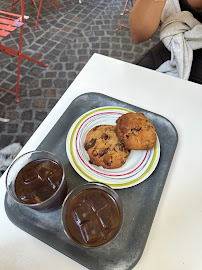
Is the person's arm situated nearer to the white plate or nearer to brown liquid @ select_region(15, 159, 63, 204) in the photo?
the white plate

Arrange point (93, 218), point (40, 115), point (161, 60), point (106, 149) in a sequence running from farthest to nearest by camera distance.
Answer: point (40, 115) → point (161, 60) → point (106, 149) → point (93, 218)

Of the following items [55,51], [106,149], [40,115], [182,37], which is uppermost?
[182,37]

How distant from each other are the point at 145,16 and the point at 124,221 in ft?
3.13

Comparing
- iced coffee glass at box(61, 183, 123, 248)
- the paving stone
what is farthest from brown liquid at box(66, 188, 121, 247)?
the paving stone

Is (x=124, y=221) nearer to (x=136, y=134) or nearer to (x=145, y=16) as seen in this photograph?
(x=136, y=134)

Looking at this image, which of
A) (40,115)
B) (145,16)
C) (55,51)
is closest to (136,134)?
(145,16)

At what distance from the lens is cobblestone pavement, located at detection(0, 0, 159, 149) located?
184cm

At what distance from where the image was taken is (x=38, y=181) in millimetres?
612

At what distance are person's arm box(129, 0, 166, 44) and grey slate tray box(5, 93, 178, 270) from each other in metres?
0.63

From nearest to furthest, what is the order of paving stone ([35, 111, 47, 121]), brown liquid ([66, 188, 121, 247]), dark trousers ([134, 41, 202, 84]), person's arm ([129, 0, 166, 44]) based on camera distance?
brown liquid ([66, 188, 121, 247]), person's arm ([129, 0, 166, 44]), dark trousers ([134, 41, 202, 84]), paving stone ([35, 111, 47, 121])

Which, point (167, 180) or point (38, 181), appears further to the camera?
point (167, 180)

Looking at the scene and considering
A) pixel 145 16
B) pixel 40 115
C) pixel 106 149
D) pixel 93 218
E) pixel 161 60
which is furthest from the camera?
pixel 40 115

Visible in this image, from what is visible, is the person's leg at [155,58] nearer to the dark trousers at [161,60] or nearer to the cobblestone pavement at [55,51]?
the dark trousers at [161,60]

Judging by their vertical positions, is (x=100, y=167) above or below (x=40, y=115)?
above
